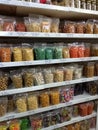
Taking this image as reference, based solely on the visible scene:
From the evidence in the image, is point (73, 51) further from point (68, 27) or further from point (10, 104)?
point (10, 104)

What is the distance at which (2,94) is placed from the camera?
5.56ft

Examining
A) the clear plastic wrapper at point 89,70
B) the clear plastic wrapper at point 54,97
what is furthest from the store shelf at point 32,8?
the clear plastic wrapper at point 54,97

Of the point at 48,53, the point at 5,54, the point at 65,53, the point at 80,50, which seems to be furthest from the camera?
the point at 80,50

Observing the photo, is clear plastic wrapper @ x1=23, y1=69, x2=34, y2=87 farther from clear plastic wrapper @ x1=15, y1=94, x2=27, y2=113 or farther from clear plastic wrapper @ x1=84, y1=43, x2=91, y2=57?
clear plastic wrapper @ x1=84, y1=43, x2=91, y2=57

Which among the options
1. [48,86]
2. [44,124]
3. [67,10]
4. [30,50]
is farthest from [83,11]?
[44,124]

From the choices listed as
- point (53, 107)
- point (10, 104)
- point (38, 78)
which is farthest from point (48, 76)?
point (10, 104)

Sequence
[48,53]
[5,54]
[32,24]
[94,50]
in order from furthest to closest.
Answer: [94,50] → [48,53] → [32,24] → [5,54]

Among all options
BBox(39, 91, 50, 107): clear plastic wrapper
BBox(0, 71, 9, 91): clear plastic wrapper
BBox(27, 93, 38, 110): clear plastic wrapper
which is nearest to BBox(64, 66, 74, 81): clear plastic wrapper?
BBox(39, 91, 50, 107): clear plastic wrapper

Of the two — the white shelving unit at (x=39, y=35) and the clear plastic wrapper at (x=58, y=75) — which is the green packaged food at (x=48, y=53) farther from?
the clear plastic wrapper at (x=58, y=75)

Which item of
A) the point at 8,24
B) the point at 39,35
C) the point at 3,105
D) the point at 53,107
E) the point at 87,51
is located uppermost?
the point at 8,24

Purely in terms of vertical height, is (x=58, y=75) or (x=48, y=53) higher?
(x=48, y=53)

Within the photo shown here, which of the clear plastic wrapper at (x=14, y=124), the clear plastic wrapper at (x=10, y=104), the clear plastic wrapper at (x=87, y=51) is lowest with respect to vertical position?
the clear plastic wrapper at (x=14, y=124)

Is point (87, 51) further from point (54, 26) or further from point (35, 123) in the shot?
point (35, 123)

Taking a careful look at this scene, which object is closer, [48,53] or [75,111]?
[48,53]
